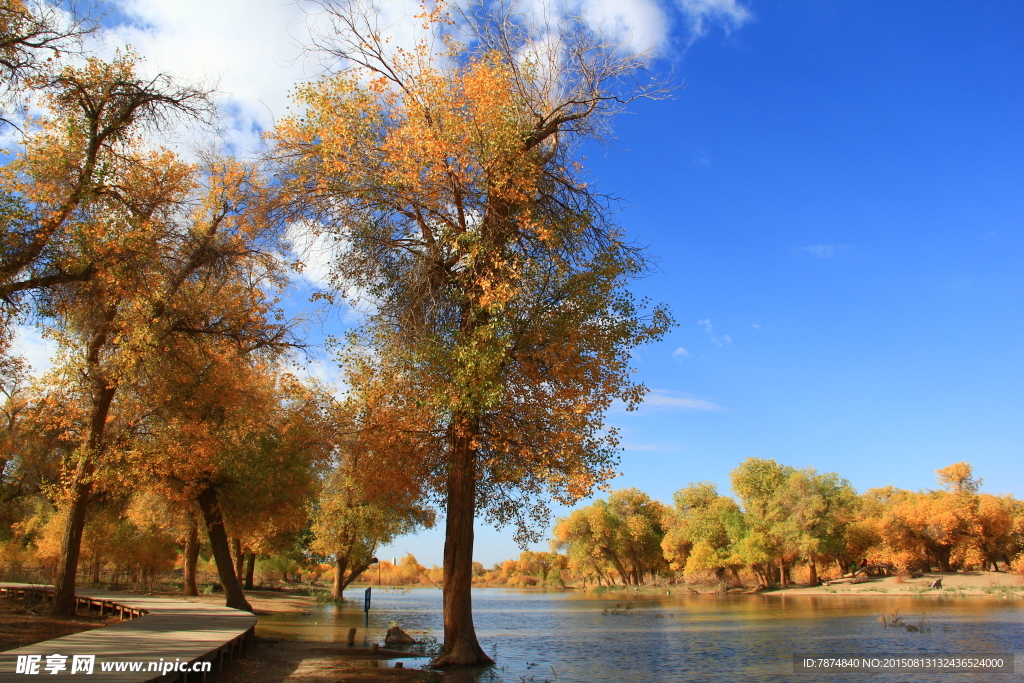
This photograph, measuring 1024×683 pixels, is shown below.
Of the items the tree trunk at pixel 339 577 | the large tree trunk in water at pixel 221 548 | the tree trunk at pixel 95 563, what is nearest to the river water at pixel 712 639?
the large tree trunk in water at pixel 221 548

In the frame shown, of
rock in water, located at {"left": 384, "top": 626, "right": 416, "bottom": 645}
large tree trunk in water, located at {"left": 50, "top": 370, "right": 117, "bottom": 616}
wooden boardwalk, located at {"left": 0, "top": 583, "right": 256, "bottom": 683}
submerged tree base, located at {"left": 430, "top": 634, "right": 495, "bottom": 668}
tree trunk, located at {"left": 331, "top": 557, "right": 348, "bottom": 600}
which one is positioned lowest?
tree trunk, located at {"left": 331, "top": 557, "right": 348, "bottom": 600}

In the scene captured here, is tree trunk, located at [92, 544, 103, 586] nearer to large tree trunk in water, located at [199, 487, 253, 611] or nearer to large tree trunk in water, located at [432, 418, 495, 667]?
large tree trunk in water, located at [199, 487, 253, 611]

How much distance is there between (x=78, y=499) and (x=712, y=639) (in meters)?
20.6

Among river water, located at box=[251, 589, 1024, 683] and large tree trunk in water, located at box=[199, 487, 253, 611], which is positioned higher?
large tree trunk in water, located at box=[199, 487, 253, 611]

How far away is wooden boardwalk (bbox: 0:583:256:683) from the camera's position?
9.08 metres

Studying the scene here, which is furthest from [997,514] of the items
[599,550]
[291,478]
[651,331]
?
[291,478]

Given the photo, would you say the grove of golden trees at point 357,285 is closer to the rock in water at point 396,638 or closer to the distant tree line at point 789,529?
the rock in water at point 396,638

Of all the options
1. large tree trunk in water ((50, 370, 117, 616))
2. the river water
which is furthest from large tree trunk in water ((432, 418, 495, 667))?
large tree trunk in water ((50, 370, 117, 616))

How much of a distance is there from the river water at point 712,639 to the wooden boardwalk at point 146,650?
4.39 meters

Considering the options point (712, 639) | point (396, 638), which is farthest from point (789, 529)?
point (396, 638)

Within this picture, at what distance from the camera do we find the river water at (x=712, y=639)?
1515 centimetres

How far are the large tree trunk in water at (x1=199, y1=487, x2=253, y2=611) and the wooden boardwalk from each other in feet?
18.8

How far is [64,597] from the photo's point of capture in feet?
61.4

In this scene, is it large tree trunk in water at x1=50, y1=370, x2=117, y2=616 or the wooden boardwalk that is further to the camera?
large tree trunk in water at x1=50, y1=370, x2=117, y2=616
